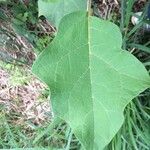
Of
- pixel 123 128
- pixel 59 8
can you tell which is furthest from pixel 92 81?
pixel 123 128

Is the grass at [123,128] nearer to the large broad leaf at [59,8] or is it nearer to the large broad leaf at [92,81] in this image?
the large broad leaf at [59,8]

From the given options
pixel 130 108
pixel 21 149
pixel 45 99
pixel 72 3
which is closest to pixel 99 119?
pixel 72 3

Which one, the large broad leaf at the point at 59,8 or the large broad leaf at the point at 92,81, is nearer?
the large broad leaf at the point at 92,81

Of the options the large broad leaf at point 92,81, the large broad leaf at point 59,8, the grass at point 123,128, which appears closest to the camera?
the large broad leaf at point 92,81

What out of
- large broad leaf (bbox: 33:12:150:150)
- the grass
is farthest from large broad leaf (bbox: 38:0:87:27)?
the grass

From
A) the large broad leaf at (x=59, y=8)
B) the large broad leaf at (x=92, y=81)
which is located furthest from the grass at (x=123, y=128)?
the large broad leaf at (x=92, y=81)

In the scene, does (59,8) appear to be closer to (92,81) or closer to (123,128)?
(92,81)
